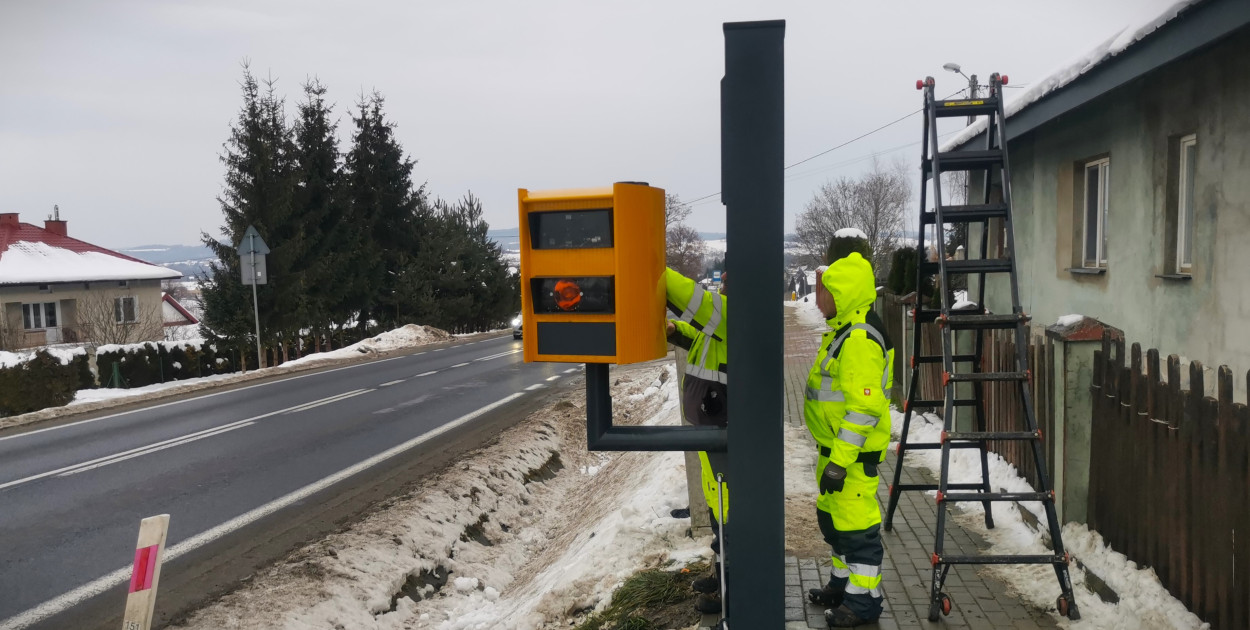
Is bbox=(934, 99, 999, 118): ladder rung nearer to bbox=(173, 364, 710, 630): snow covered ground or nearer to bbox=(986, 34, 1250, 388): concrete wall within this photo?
bbox=(986, 34, 1250, 388): concrete wall

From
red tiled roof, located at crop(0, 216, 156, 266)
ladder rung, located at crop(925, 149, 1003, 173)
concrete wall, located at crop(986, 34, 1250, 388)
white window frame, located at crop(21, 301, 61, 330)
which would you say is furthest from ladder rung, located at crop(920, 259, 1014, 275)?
red tiled roof, located at crop(0, 216, 156, 266)

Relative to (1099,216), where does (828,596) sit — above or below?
below

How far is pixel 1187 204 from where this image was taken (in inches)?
269

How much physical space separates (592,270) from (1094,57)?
5.43 metres

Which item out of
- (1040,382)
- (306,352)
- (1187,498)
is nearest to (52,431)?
(1040,382)

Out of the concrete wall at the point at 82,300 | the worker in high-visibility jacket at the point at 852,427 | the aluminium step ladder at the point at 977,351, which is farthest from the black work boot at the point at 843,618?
the concrete wall at the point at 82,300

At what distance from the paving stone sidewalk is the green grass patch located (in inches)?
21.9

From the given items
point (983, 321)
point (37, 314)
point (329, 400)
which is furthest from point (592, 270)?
point (37, 314)

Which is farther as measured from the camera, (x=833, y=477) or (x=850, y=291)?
(x=850, y=291)

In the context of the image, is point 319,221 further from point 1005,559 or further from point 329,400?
point 1005,559

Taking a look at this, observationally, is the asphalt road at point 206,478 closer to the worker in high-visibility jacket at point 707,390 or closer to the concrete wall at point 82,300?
the worker in high-visibility jacket at point 707,390

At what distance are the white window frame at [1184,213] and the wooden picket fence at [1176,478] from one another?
2812mm

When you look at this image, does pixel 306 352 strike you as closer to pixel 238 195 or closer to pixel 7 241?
pixel 238 195

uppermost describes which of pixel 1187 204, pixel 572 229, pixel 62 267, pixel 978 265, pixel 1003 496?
pixel 62 267
